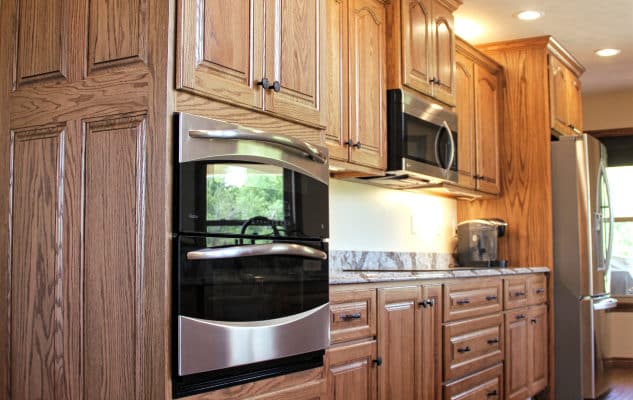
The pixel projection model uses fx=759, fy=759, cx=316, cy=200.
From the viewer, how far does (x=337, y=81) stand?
3355 millimetres

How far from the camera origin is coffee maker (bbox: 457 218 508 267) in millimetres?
5027

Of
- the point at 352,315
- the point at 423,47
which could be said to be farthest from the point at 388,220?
the point at 352,315

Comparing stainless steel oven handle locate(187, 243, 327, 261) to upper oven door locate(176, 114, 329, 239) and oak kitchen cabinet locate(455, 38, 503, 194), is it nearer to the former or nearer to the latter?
upper oven door locate(176, 114, 329, 239)

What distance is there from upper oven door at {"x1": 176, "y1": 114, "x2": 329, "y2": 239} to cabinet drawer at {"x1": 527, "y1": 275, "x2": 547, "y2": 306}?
2.71 m

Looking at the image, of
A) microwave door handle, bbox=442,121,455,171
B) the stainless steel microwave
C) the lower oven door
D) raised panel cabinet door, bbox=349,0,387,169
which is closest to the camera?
the lower oven door

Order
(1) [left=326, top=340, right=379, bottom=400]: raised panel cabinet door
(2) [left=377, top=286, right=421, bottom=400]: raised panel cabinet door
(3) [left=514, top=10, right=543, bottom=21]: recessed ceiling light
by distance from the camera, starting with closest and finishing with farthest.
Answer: (1) [left=326, top=340, right=379, bottom=400]: raised panel cabinet door < (2) [left=377, top=286, right=421, bottom=400]: raised panel cabinet door < (3) [left=514, top=10, right=543, bottom=21]: recessed ceiling light

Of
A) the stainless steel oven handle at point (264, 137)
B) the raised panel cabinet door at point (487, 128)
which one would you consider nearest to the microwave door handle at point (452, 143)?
the raised panel cabinet door at point (487, 128)

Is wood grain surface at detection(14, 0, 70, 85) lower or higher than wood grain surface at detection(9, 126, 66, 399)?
higher

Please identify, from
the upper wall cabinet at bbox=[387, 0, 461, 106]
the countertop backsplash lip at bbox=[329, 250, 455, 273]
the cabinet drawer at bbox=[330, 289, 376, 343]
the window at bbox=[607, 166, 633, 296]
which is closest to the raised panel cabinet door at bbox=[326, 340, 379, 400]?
the cabinet drawer at bbox=[330, 289, 376, 343]

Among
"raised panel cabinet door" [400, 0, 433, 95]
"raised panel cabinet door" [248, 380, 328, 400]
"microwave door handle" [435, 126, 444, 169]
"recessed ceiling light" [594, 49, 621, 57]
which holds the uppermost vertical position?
"recessed ceiling light" [594, 49, 621, 57]

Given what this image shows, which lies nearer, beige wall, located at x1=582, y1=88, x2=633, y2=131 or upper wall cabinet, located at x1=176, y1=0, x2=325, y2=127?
upper wall cabinet, located at x1=176, y1=0, x2=325, y2=127

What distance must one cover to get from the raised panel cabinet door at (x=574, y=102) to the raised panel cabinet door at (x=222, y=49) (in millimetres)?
4047

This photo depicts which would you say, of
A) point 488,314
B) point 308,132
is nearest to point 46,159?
point 308,132

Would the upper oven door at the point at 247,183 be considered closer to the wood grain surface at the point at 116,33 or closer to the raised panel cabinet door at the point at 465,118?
the wood grain surface at the point at 116,33
